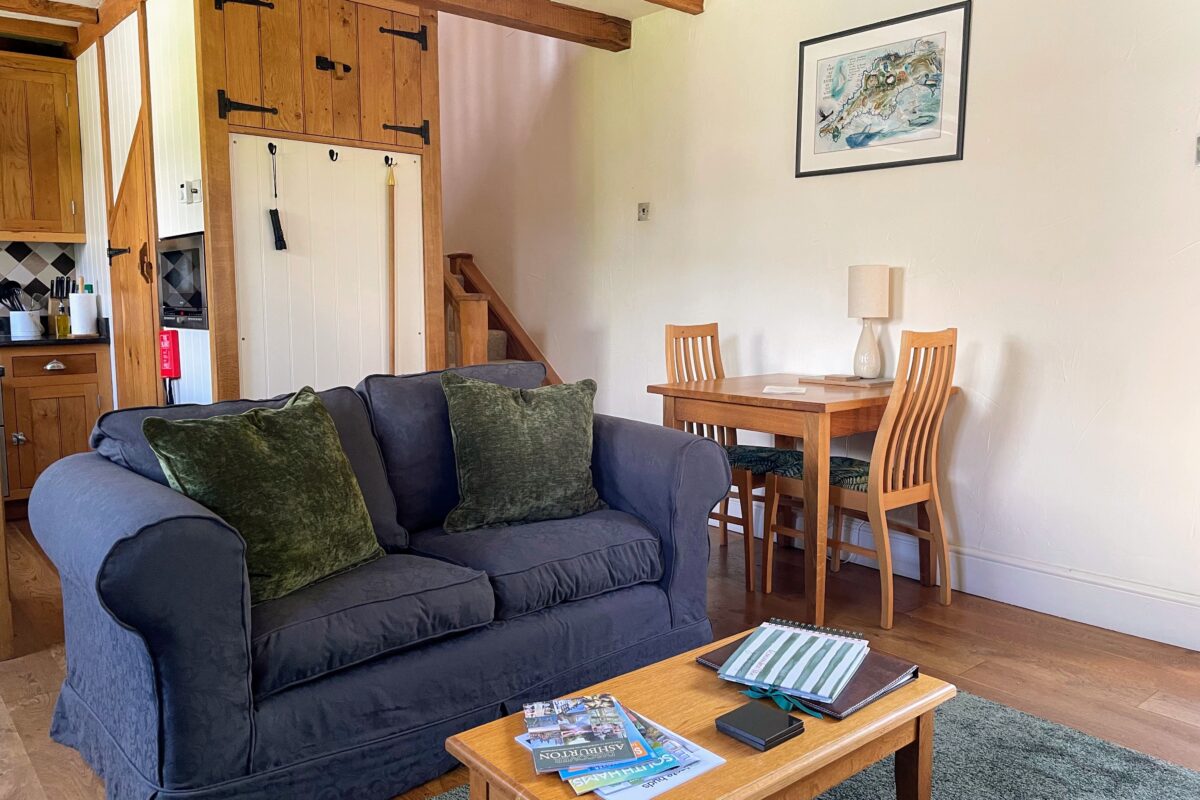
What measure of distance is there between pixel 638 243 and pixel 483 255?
4.87 feet

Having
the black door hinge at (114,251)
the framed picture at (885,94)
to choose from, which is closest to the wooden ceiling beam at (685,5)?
the framed picture at (885,94)

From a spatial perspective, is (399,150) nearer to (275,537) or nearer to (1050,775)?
(275,537)

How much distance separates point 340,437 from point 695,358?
1.98 meters

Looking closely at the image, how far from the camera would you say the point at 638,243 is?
15.6 feet

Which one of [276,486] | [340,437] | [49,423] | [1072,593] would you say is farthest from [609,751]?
[49,423]

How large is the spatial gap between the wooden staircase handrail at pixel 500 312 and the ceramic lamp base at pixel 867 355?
7.16 feet

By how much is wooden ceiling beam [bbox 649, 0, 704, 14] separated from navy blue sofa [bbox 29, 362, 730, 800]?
2.27m

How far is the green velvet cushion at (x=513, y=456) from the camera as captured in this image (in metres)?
2.57

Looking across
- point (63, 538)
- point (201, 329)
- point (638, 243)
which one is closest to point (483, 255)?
Result: point (638, 243)

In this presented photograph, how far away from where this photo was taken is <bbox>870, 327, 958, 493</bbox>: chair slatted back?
9.84 ft

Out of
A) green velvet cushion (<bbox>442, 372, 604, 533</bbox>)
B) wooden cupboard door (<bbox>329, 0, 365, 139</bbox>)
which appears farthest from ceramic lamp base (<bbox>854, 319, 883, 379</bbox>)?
wooden cupboard door (<bbox>329, 0, 365, 139</bbox>)

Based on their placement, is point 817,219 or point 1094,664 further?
point 817,219

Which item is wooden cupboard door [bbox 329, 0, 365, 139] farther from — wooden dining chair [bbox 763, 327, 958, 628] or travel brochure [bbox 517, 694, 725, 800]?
travel brochure [bbox 517, 694, 725, 800]

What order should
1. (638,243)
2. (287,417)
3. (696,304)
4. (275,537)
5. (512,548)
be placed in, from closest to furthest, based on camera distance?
1. (275,537)
2. (287,417)
3. (512,548)
4. (696,304)
5. (638,243)
